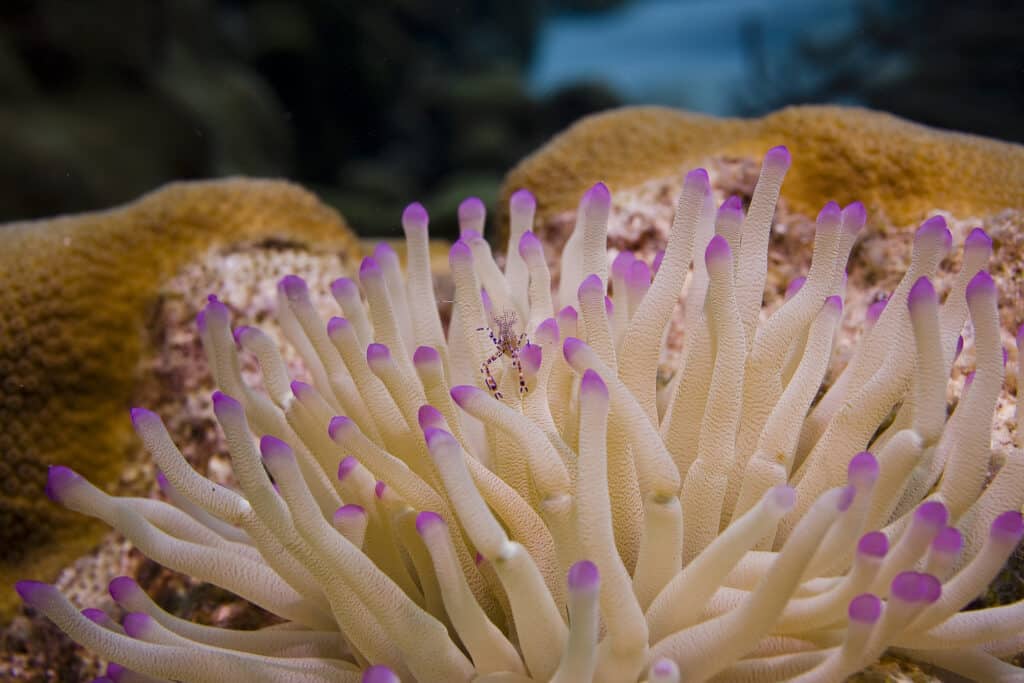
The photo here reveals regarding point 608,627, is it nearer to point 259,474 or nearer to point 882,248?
point 259,474

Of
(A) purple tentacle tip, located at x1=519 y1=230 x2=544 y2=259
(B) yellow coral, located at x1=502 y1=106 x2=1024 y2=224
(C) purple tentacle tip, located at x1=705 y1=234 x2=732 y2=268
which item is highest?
(B) yellow coral, located at x1=502 y1=106 x2=1024 y2=224

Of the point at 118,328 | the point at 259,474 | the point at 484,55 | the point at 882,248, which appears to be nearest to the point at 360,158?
the point at 484,55

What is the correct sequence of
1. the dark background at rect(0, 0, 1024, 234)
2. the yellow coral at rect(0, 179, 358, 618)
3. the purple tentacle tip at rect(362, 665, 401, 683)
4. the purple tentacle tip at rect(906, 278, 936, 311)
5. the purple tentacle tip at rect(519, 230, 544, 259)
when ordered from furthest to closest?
the dark background at rect(0, 0, 1024, 234) < the yellow coral at rect(0, 179, 358, 618) < the purple tentacle tip at rect(519, 230, 544, 259) < the purple tentacle tip at rect(906, 278, 936, 311) < the purple tentacle tip at rect(362, 665, 401, 683)

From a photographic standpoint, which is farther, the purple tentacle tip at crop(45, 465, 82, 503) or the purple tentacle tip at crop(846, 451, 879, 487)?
the purple tentacle tip at crop(45, 465, 82, 503)

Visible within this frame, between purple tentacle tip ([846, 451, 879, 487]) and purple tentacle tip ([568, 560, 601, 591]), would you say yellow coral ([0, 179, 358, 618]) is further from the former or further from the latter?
purple tentacle tip ([846, 451, 879, 487])

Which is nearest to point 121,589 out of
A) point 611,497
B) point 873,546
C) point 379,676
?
point 379,676

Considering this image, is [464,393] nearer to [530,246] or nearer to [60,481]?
[530,246]

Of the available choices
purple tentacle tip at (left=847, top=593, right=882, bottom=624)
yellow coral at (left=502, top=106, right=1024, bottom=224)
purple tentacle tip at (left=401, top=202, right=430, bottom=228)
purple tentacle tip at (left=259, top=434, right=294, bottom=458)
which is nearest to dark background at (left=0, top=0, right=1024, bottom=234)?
yellow coral at (left=502, top=106, right=1024, bottom=224)
